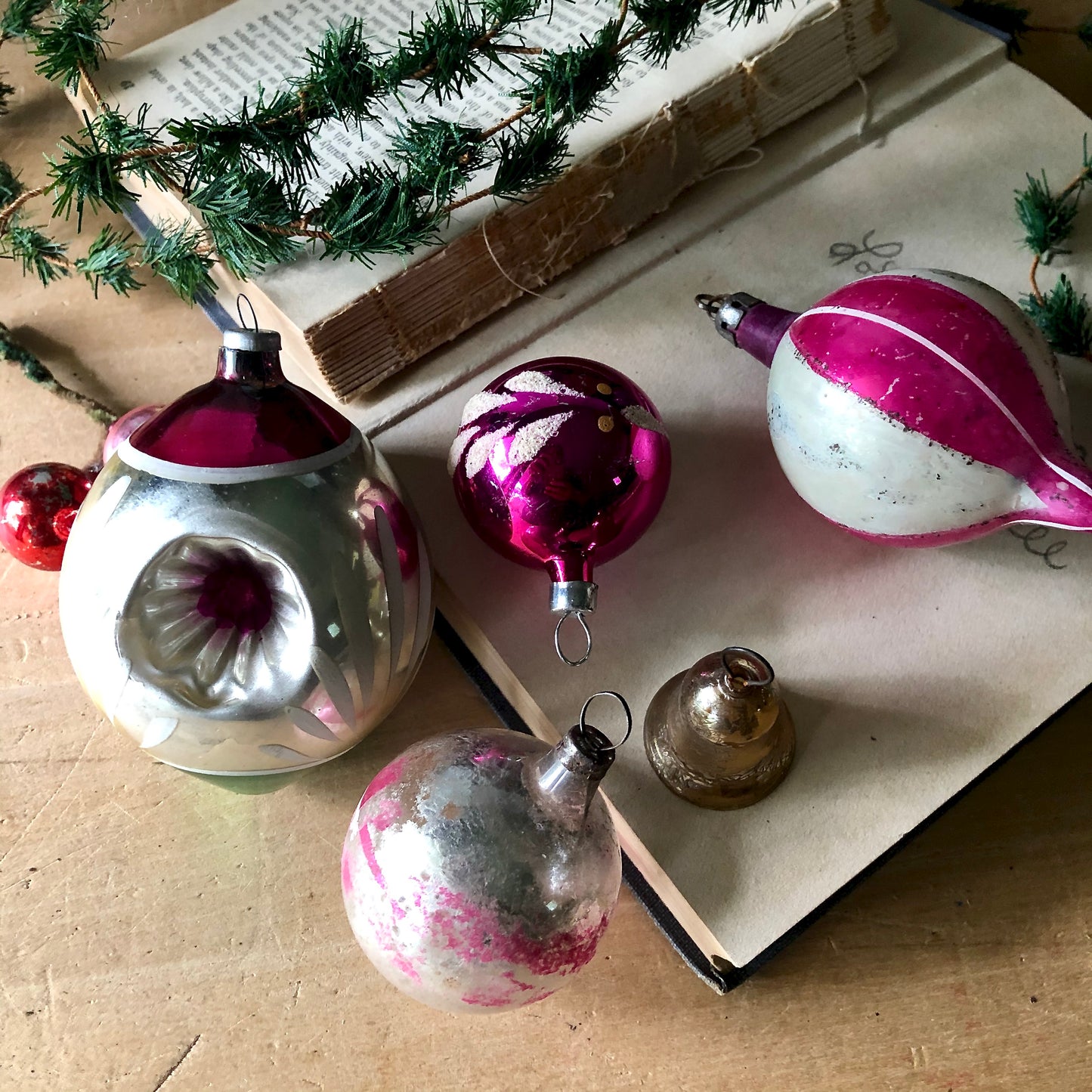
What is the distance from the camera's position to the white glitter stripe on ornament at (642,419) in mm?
450

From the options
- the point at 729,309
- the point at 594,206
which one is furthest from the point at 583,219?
the point at 729,309

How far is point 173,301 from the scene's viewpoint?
62cm

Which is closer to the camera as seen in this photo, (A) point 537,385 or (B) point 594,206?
(A) point 537,385

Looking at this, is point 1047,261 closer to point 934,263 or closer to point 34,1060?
point 934,263

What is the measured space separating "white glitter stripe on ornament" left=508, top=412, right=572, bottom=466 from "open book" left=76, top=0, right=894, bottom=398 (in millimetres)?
137

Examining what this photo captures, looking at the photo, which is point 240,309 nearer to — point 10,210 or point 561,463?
point 10,210

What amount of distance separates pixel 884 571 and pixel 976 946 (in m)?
0.19

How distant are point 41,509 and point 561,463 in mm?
286

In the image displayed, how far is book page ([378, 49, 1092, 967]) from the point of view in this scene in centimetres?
46

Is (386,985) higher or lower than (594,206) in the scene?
lower

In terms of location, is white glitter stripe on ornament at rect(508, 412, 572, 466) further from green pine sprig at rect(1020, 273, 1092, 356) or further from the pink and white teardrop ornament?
green pine sprig at rect(1020, 273, 1092, 356)

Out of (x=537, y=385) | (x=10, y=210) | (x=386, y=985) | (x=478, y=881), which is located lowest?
(x=386, y=985)

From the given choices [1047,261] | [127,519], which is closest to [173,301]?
[127,519]

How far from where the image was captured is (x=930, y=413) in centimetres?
41
